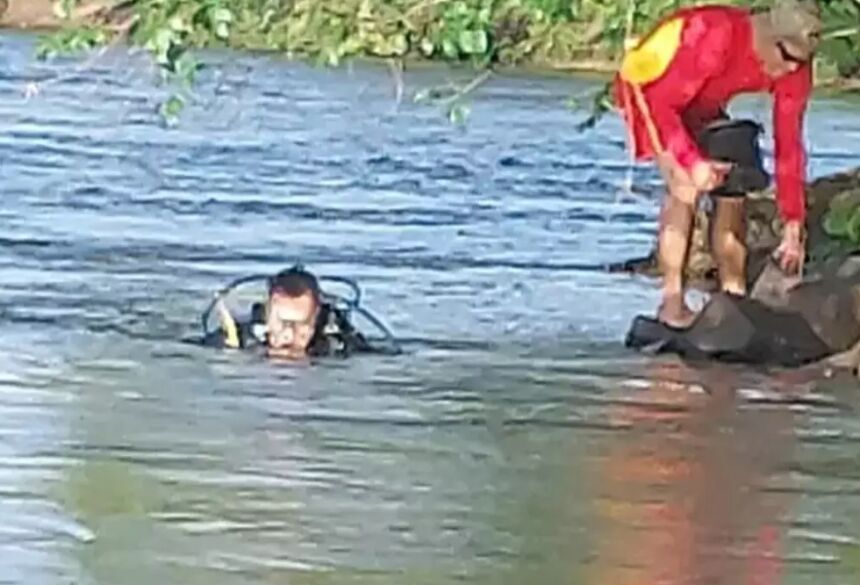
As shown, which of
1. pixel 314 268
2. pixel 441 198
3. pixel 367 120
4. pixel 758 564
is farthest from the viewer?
pixel 367 120

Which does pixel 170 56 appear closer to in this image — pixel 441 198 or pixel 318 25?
pixel 318 25

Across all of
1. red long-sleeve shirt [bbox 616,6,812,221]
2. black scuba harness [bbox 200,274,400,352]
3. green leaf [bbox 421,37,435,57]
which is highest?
green leaf [bbox 421,37,435,57]

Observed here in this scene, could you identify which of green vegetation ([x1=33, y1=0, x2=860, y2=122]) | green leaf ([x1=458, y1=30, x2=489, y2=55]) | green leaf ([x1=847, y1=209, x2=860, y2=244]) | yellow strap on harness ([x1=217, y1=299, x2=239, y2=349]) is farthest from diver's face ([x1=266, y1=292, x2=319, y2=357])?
green leaf ([x1=847, y1=209, x2=860, y2=244])

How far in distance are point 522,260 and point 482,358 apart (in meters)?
3.48

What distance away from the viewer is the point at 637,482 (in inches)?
326

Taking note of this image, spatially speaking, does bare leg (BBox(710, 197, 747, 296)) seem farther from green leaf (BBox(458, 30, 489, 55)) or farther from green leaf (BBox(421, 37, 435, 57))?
green leaf (BBox(458, 30, 489, 55))

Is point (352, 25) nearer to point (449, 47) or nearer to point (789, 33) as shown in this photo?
point (449, 47)

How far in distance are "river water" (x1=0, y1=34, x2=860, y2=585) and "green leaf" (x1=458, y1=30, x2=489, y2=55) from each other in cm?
113

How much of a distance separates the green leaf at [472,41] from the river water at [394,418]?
1133 millimetres

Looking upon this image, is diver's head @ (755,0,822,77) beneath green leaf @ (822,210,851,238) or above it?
above

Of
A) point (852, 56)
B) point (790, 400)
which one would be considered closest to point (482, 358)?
point (790, 400)

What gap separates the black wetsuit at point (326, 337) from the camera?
34.7 feet

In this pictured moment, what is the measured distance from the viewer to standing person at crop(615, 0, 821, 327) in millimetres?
10586

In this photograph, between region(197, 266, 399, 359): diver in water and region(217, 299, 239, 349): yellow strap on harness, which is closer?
region(197, 266, 399, 359): diver in water
